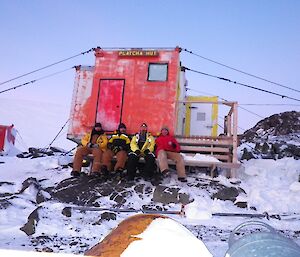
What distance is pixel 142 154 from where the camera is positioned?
906cm

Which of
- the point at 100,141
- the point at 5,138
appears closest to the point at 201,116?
the point at 100,141

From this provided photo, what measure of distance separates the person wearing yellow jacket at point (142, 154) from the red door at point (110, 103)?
1.77m

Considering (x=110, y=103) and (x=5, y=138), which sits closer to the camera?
(x=110, y=103)

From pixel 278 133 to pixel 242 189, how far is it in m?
11.9

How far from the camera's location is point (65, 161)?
10734 mm

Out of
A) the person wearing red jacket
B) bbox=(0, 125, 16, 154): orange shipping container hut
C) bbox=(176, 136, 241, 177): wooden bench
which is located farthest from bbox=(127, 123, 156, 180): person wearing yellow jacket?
bbox=(0, 125, 16, 154): orange shipping container hut

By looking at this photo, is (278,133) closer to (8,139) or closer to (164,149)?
(164,149)

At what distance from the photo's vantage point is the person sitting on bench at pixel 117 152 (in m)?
8.82

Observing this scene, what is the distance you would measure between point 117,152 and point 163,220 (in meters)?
6.48

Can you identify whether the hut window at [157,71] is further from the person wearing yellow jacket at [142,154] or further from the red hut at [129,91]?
the person wearing yellow jacket at [142,154]

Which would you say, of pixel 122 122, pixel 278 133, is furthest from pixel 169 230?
pixel 278 133

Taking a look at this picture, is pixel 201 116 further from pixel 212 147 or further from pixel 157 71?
pixel 212 147

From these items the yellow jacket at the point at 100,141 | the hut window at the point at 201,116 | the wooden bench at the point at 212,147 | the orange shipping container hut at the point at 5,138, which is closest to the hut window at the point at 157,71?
the wooden bench at the point at 212,147

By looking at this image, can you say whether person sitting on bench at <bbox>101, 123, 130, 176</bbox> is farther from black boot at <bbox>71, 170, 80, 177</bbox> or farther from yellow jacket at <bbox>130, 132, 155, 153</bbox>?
black boot at <bbox>71, 170, 80, 177</bbox>
